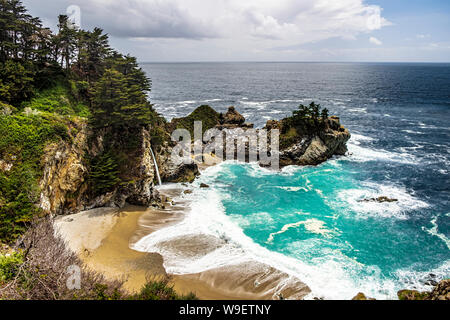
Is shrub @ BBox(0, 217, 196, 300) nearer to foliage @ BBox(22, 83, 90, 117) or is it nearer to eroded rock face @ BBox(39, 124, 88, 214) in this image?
Answer: eroded rock face @ BBox(39, 124, 88, 214)

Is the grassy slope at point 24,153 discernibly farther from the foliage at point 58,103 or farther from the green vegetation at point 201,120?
the green vegetation at point 201,120

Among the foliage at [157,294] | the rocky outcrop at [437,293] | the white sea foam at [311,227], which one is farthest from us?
the white sea foam at [311,227]

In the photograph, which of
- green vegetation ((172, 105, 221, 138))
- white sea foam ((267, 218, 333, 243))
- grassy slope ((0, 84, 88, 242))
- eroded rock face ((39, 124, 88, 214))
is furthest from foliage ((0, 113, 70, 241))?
green vegetation ((172, 105, 221, 138))

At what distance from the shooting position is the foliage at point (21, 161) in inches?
828

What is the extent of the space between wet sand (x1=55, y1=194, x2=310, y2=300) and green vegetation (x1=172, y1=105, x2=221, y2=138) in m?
35.1

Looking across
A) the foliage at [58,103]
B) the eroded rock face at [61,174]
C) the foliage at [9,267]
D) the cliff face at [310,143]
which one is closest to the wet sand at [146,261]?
the eroded rock face at [61,174]

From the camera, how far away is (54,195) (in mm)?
27812

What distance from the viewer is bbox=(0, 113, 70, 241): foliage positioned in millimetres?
21031

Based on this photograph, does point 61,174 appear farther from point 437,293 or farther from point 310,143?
point 310,143

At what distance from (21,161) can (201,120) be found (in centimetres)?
4317

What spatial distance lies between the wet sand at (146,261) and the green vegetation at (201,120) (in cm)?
3506

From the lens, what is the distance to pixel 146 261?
2353cm
